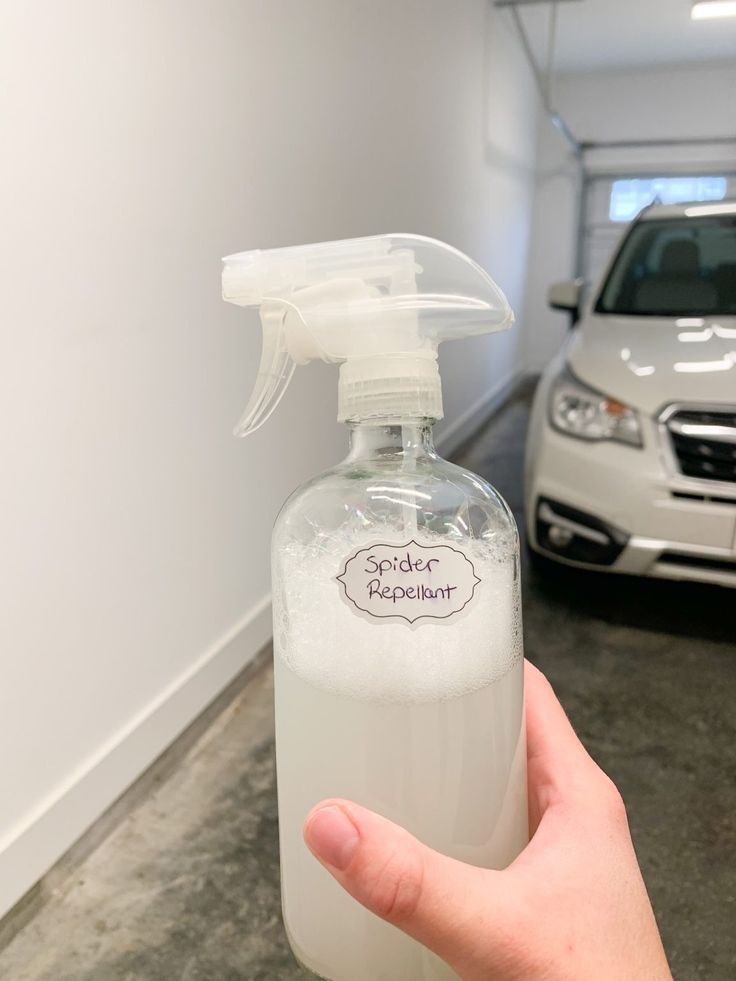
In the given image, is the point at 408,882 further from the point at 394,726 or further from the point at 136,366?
the point at 136,366

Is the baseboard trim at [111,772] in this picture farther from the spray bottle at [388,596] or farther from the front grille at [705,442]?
the front grille at [705,442]

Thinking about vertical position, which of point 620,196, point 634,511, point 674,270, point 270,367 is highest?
point 270,367

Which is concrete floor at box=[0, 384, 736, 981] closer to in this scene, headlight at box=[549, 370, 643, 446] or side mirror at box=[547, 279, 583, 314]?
headlight at box=[549, 370, 643, 446]

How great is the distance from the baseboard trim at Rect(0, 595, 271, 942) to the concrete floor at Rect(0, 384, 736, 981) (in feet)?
0.18

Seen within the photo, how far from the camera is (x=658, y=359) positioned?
222cm

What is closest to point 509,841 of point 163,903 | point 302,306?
point 302,306

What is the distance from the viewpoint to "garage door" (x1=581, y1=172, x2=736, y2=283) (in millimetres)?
6809

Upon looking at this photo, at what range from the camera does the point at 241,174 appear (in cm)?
183

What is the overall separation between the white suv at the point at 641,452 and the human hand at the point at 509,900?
159 cm

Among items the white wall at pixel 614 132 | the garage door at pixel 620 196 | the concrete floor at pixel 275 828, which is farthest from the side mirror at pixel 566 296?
the white wall at pixel 614 132

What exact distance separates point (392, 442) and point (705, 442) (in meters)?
1.64

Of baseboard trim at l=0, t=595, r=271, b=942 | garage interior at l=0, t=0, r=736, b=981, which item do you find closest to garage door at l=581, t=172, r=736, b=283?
garage interior at l=0, t=0, r=736, b=981

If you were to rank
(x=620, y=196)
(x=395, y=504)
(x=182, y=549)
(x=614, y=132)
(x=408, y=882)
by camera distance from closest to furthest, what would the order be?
(x=408, y=882), (x=395, y=504), (x=182, y=549), (x=614, y=132), (x=620, y=196)

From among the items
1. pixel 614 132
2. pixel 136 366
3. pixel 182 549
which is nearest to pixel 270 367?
pixel 136 366
